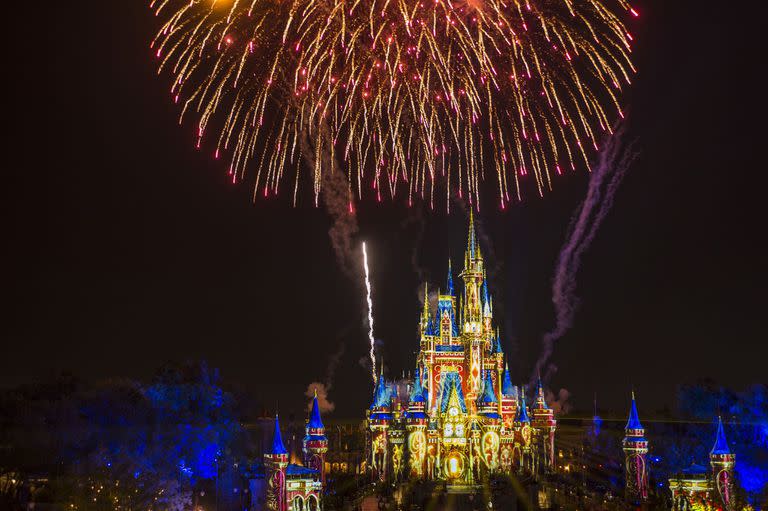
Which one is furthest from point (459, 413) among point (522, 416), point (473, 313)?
point (473, 313)

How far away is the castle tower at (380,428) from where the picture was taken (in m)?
60.4

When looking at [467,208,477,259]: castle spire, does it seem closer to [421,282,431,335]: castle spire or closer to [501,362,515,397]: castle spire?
[421,282,431,335]: castle spire

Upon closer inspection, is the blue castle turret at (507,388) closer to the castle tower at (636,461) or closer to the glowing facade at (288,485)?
the castle tower at (636,461)

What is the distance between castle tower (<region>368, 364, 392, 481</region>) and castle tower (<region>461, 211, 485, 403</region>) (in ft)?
28.1

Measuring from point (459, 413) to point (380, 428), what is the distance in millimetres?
6036

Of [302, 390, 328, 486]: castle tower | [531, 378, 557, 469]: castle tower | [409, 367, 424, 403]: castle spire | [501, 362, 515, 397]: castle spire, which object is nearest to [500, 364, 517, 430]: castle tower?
[501, 362, 515, 397]: castle spire

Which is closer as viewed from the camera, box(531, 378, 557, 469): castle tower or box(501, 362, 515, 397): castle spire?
box(531, 378, 557, 469): castle tower

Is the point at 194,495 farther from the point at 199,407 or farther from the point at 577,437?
the point at 577,437

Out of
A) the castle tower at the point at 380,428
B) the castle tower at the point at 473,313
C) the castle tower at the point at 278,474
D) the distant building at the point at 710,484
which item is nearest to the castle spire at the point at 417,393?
the castle tower at the point at 380,428

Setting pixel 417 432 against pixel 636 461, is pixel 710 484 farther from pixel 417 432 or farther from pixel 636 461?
pixel 417 432

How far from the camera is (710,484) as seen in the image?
42250mm

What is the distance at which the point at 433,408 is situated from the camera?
63344 mm

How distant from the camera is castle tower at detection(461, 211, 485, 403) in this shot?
68.6m

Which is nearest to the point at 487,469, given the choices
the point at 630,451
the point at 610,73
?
the point at 630,451
